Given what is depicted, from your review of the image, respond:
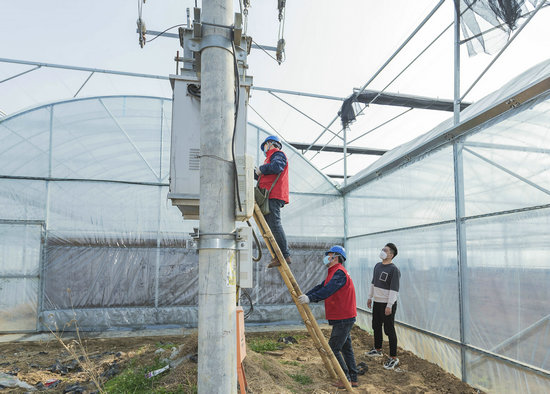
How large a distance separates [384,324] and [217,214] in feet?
14.1

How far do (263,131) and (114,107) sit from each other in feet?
11.4

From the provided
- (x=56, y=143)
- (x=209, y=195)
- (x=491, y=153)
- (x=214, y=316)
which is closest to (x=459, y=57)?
(x=491, y=153)

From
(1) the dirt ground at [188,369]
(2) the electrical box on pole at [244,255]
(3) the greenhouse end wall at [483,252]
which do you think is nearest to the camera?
(2) the electrical box on pole at [244,255]

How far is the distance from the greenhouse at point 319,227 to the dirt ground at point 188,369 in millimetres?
589

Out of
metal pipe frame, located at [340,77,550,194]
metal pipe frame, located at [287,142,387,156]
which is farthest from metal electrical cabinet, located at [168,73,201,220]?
metal pipe frame, located at [287,142,387,156]

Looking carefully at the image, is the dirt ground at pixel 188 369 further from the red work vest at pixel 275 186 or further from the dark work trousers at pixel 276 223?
the red work vest at pixel 275 186

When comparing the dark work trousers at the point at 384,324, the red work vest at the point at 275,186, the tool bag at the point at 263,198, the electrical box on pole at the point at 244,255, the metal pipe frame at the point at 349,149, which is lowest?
the dark work trousers at the point at 384,324

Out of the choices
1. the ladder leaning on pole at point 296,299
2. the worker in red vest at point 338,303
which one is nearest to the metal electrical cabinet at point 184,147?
the ladder leaning on pole at point 296,299

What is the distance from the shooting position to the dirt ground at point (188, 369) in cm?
399

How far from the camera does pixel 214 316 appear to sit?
209 centimetres

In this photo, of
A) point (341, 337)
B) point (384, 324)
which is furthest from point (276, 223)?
point (384, 324)

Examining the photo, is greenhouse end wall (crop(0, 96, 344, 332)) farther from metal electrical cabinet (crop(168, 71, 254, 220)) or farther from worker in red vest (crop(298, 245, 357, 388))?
metal electrical cabinet (crop(168, 71, 254, 220))

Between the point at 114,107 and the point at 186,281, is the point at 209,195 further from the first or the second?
the point at 114,107

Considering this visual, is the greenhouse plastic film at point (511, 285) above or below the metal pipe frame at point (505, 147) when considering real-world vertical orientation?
below
